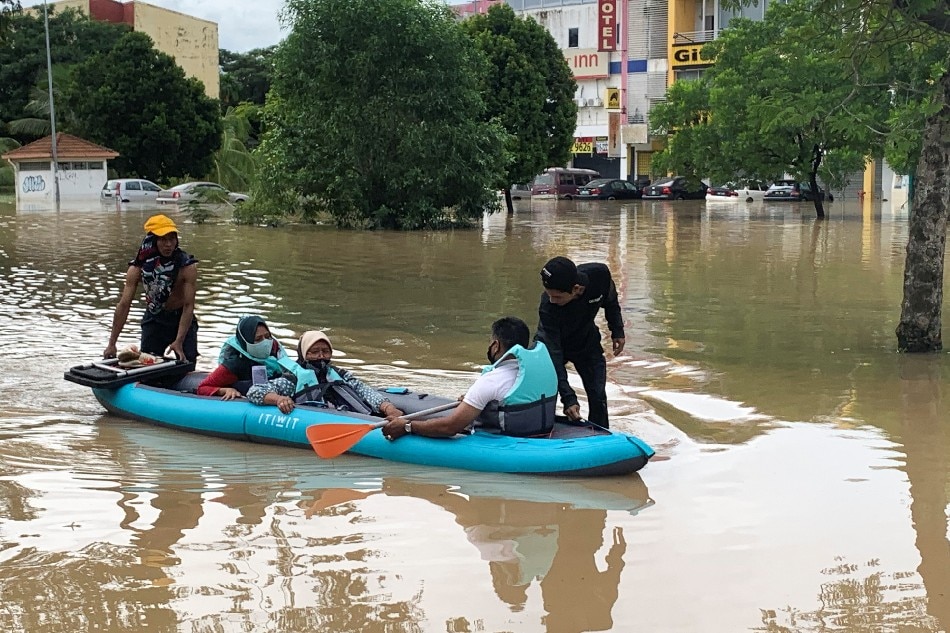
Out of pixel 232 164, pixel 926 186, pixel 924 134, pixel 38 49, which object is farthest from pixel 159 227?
pixel 38 49

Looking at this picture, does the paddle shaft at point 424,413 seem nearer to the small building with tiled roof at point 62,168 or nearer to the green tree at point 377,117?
the green tree at point 377,117

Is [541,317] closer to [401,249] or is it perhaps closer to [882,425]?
[882,425]

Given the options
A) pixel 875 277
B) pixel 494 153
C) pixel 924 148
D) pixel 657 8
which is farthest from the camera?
pixel 657 8

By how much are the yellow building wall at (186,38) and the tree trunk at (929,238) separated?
54.3 meters

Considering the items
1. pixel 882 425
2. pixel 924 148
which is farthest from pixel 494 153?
pixel 882 425

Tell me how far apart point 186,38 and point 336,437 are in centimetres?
5905

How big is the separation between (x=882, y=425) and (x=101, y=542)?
5.84 m

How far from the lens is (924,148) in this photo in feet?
36.2

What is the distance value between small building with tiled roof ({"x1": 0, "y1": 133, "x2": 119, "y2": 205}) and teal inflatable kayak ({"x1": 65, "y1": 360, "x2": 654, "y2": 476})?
42.4 metres

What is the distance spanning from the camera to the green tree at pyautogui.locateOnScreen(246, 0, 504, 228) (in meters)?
29.8

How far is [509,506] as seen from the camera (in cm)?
668

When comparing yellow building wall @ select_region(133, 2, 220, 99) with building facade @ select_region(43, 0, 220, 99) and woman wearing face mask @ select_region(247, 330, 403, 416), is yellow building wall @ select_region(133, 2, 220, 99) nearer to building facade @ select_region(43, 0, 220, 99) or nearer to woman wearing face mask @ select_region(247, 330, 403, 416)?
building facade @ select_region(43, 0, 220, 99)

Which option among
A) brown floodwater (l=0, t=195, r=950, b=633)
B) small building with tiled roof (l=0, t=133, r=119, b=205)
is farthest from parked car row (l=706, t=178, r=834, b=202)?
brown floodwater (l=0, t=195, r=950, b=633)

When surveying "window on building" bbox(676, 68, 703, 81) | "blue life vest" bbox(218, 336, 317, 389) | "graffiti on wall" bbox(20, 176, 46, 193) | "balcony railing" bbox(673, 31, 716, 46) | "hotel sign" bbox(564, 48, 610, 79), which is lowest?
"blue life vest" bbox(218, 336, 317, 389)
